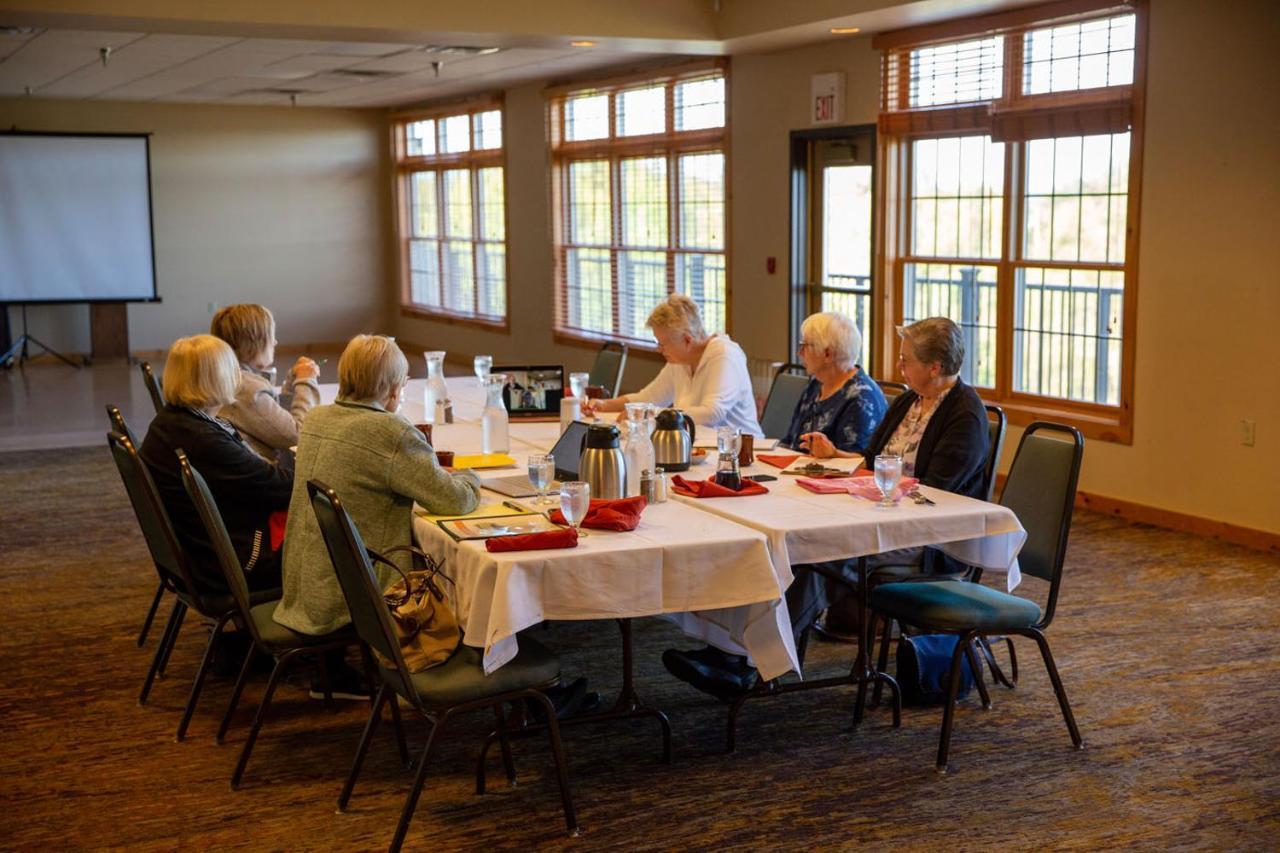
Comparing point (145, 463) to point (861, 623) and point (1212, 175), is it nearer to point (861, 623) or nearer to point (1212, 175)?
point (861, 623)

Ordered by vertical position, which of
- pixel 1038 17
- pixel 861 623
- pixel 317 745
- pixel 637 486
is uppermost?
pixel 1038 17

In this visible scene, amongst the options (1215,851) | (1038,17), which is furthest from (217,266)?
(1215,851)

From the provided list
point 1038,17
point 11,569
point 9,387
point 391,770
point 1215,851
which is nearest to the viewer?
point 1215,851

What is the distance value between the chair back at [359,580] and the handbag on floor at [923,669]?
1602 mm

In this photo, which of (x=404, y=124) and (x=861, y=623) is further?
(x=404, y=124)

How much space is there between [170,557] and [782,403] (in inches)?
97.1

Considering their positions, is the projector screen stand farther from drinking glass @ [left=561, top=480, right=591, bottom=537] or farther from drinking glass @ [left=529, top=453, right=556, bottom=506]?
drinking glass @ [left=561, top=480, right=591, bottom=537]

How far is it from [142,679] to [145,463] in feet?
3.10

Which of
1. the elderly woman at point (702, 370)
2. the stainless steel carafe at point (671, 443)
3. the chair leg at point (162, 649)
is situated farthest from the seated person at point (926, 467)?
the chair leg at point (162, 649)

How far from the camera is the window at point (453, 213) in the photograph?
13.2 m

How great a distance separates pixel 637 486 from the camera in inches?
153

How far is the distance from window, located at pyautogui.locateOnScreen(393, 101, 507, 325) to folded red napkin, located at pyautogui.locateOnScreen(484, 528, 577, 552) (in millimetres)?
9848

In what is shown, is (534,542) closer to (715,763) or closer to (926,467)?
(715,763)

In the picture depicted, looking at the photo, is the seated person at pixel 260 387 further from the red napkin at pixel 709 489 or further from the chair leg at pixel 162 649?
the red napkin at pixel 709 489
